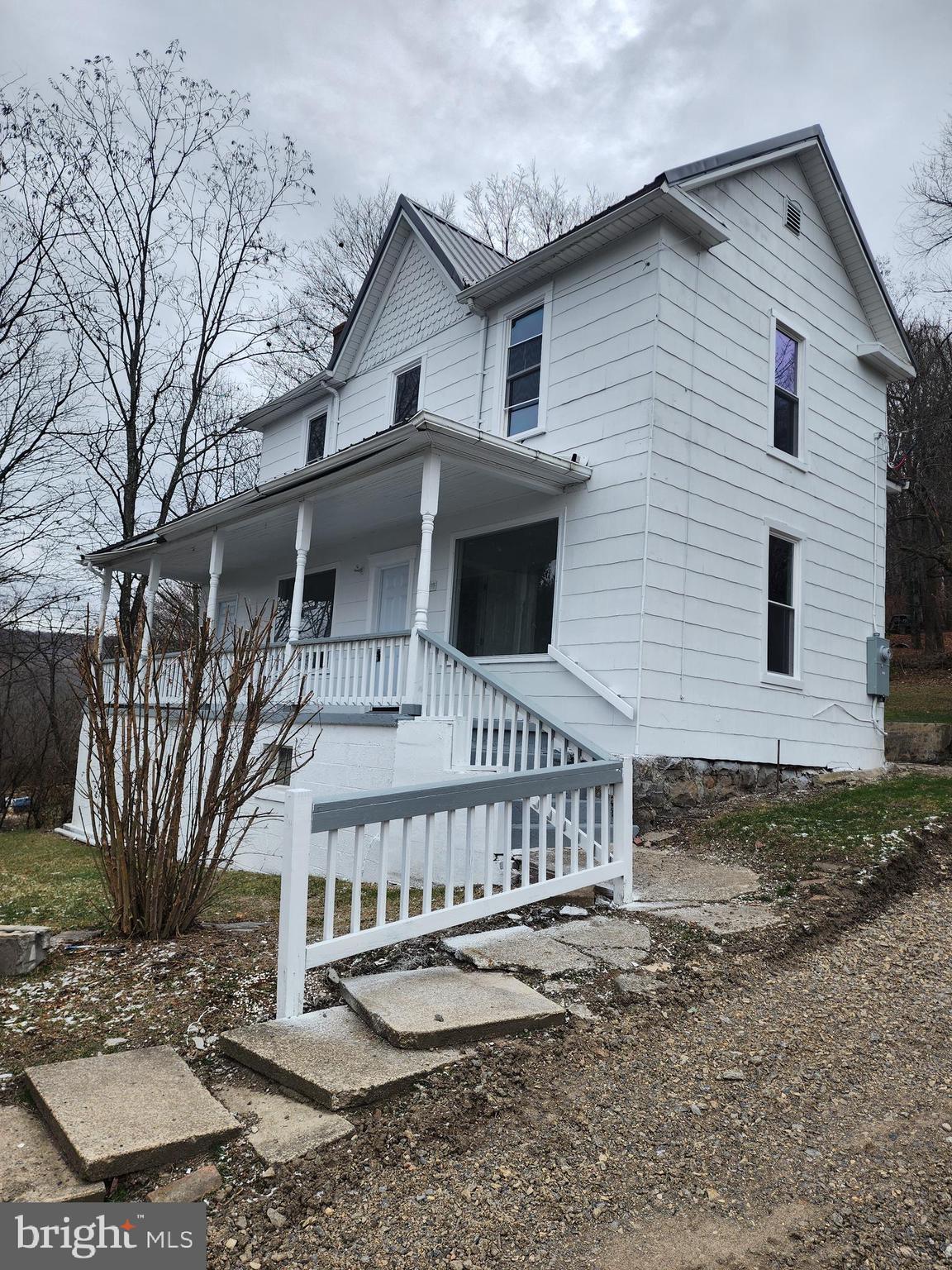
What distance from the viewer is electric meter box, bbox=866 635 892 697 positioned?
451 inches

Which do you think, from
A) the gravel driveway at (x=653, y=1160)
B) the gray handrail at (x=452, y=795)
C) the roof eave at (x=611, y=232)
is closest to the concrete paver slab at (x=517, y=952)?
the gravel driveway at (x=653, y=1160)

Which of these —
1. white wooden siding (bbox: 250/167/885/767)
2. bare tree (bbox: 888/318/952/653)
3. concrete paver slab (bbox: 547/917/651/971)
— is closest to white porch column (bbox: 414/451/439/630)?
white wooden siding (bbox: 250/167/885/767)

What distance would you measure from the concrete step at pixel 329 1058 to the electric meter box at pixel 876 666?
33.2 ft

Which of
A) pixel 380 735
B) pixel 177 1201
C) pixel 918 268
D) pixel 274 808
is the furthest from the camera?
pixel 918 268

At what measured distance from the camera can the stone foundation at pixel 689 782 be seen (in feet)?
26.7

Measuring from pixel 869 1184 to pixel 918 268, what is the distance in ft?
73.3

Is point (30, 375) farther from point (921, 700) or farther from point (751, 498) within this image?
point (921, 700)

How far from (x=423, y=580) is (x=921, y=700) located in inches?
624

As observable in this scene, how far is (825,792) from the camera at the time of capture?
929 cm

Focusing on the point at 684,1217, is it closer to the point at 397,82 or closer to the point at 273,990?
the point at 273,990

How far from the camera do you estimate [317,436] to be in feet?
47.5

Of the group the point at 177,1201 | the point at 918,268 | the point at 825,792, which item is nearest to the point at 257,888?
the point at 177,1201

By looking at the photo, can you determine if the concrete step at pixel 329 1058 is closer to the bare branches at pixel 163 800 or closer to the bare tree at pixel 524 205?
the bare branches at pixel 163 800

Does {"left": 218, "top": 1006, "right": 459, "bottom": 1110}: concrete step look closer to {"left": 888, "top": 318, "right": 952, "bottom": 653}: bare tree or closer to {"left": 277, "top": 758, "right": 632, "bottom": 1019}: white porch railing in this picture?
{"left": 277, "top": 758, "right": 632, "bottom": 1019}: white porch railing
